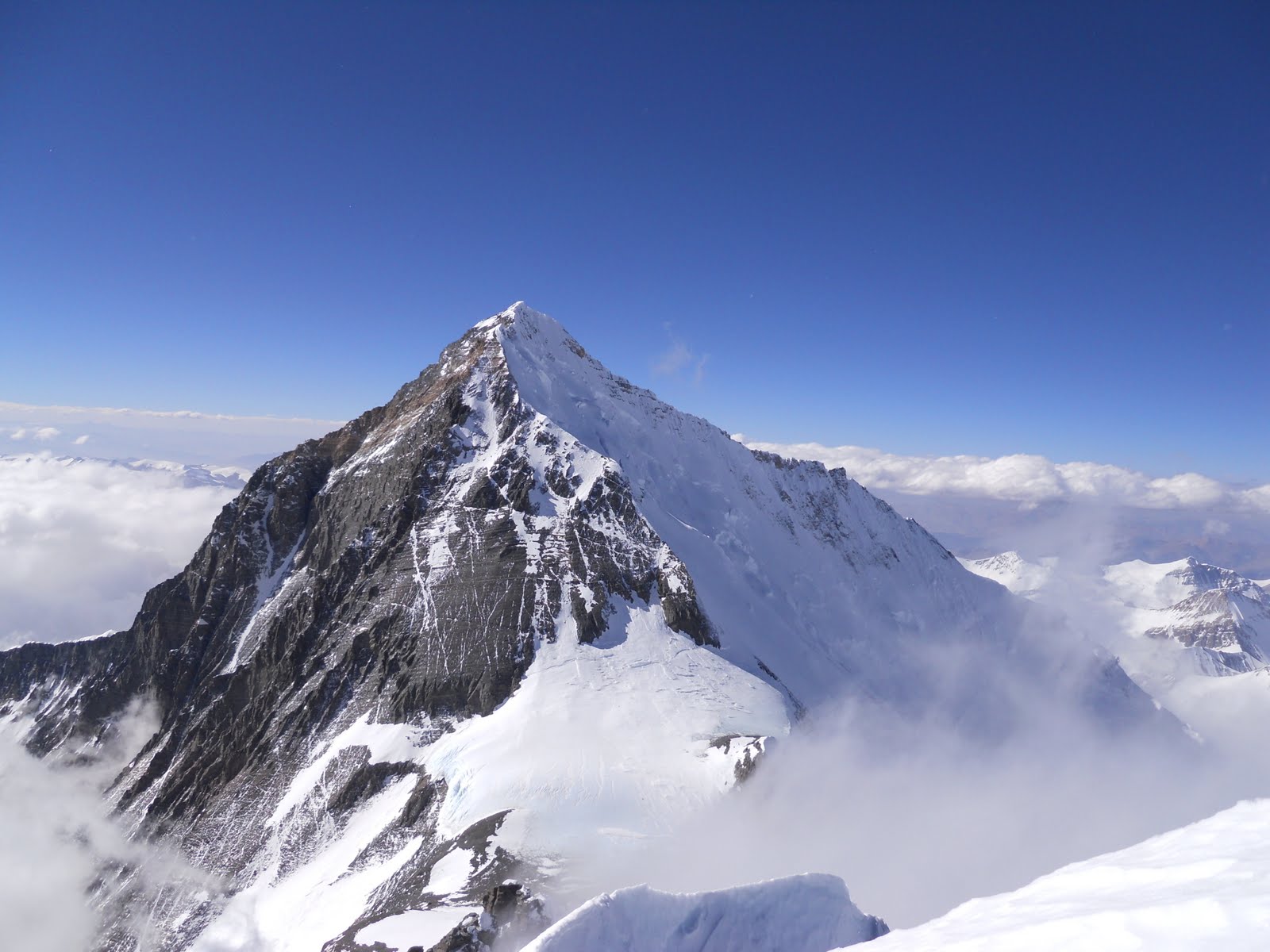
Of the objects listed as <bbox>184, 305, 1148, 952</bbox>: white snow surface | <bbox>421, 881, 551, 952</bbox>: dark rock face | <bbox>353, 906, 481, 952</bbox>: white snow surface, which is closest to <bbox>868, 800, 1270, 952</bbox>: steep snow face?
<bbox>421, 881, 551, 952</bbox>: dark rock face

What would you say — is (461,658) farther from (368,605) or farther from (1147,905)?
(1147,905)

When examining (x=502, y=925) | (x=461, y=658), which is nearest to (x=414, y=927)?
(x=502, y=925)

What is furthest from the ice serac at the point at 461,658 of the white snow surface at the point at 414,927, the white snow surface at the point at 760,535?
the white snow surface at the point at 760,535

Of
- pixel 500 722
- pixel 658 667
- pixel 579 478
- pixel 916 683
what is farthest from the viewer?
pixel 916 683

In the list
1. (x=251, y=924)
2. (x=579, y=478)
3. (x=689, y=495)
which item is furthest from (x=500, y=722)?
(x=689, y=495)

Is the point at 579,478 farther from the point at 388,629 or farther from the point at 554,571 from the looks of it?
the point at 388,629
